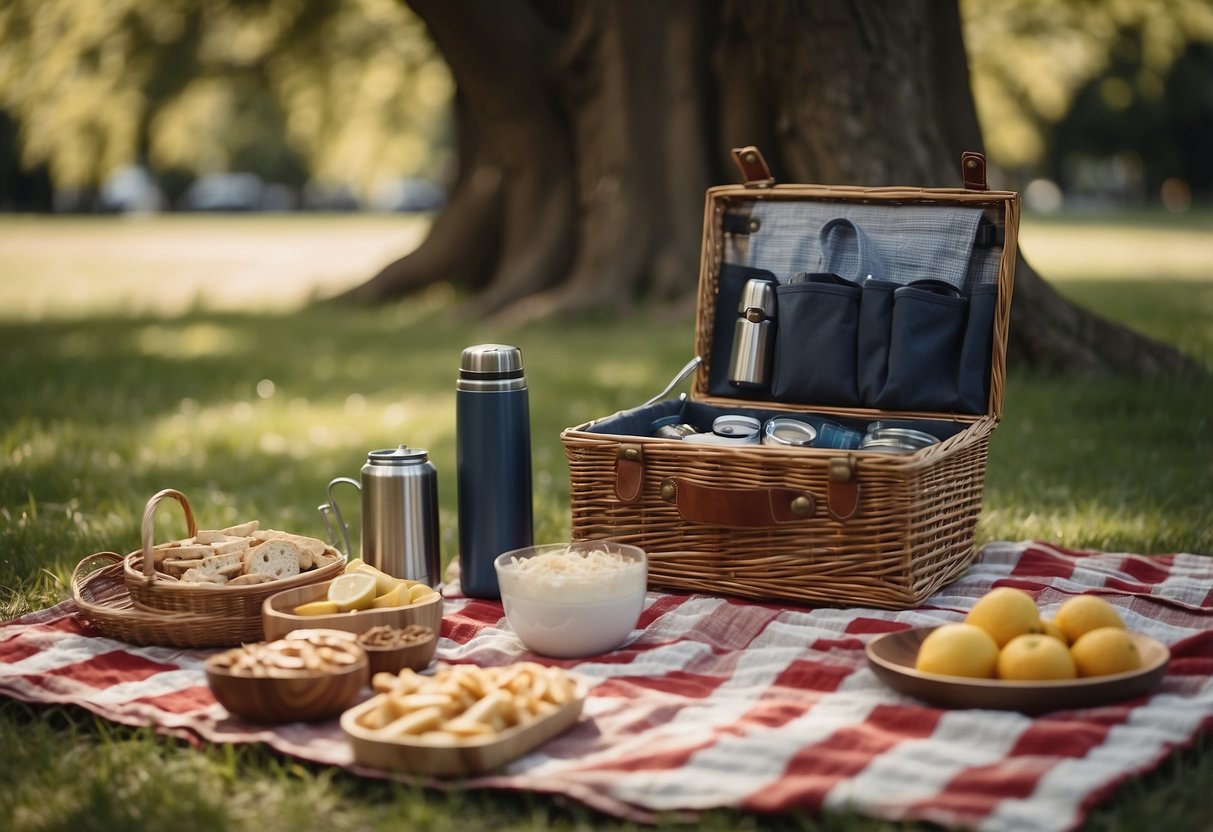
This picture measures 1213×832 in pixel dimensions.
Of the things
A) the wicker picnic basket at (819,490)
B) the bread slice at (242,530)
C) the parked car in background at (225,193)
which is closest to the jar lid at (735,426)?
the wicker picnic basket at (819,490)

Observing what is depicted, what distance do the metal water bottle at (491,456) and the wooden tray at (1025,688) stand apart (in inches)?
43.9

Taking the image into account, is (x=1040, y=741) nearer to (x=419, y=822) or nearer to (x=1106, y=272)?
(x=419, y=822)

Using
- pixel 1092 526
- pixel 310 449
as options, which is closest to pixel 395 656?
pixel 1092 526

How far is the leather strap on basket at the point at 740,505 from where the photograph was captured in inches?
122

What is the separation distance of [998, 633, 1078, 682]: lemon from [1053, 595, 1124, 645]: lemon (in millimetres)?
123

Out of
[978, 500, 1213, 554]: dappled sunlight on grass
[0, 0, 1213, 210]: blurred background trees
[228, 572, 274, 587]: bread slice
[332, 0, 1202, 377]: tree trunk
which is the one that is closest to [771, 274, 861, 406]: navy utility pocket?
[978, 500, 1213, 554]: dappled sunlight on grass

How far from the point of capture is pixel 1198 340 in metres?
7.70

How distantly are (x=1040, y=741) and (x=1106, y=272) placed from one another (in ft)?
41.7

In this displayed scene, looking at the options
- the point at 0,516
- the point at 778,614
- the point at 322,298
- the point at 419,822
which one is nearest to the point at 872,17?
the point at 778,614

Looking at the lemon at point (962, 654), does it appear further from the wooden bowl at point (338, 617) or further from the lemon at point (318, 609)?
the lemon at point (318, 609)

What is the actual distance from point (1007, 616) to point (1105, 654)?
19 cm

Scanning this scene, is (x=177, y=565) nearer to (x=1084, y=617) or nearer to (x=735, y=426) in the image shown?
(x=735, y=426)

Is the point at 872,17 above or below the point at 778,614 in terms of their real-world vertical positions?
above

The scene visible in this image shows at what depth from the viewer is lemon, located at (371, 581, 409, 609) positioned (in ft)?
9.42
